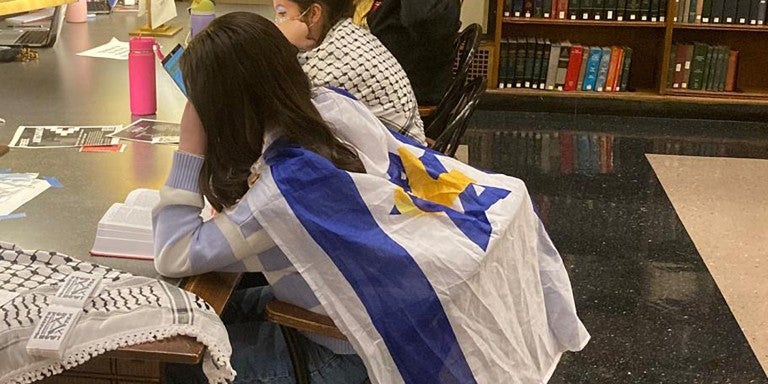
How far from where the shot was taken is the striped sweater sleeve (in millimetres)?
1495

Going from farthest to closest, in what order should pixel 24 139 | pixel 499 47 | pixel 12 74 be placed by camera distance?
pixel 499 47 < pixel 12 74 < pixel 24 139

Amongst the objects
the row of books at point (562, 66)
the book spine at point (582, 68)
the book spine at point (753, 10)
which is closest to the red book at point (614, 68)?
the row of books at point (562, 66)

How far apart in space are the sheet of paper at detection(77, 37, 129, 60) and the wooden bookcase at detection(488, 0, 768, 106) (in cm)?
231

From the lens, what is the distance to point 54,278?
1.41m

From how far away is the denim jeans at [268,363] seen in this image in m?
1.59

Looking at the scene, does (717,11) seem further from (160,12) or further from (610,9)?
(160,12)

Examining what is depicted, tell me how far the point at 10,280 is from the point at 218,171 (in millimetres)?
355

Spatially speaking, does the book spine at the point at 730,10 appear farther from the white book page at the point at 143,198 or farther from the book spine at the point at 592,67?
the white book page at the point at 143,198

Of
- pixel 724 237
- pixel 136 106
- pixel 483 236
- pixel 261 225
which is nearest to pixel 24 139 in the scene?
pixel 136 106

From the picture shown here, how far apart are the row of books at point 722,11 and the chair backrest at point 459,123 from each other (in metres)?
2.84

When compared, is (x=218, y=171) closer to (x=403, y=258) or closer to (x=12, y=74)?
(x=403, y=258)

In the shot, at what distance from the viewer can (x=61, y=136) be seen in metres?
2.25

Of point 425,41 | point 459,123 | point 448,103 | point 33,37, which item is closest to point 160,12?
point 33,37

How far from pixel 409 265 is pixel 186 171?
39 cm
